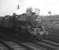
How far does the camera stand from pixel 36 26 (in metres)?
9.53

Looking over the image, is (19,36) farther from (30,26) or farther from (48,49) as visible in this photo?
(48,49)

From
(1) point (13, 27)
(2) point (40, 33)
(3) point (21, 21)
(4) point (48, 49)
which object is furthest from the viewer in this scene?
(1) point (13, 27)

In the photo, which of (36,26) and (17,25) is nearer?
(36,26)

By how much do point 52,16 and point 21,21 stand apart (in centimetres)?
1002

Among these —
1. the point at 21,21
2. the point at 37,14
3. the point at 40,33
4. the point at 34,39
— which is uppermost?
the point at 37,14

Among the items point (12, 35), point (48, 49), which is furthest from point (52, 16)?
point (48, 49)

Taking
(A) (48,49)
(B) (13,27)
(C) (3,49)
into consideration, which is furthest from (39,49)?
(B) (13,27)

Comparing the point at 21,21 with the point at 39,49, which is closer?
the point at 39,49

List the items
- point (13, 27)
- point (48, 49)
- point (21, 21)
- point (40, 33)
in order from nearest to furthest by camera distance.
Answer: point (48, 49), point (40, 33), point (21, 21), point (13, 27)

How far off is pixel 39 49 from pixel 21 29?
3475 mm

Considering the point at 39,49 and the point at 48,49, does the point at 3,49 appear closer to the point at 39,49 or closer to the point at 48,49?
the point at 39,49

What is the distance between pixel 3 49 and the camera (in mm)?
7395

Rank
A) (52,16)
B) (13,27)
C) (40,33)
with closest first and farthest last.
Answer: (40,33) < (13,27) < (52,16)

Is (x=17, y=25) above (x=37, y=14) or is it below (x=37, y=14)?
below
